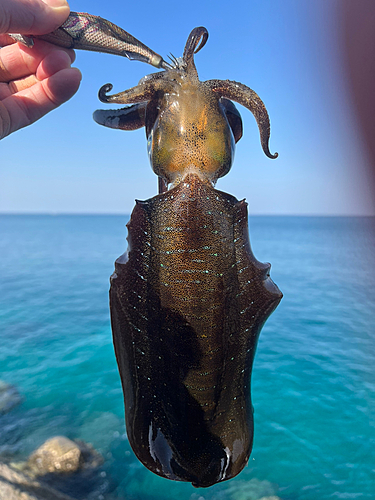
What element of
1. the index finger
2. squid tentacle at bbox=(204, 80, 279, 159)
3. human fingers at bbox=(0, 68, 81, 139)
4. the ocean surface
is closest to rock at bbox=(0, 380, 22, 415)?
the ocean surface

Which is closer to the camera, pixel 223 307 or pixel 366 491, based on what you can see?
pixel 223 307

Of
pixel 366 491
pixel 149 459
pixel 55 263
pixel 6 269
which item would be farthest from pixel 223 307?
pixel 55 263

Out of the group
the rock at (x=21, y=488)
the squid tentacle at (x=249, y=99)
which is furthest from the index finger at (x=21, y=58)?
the rock at (x=21, y=488)

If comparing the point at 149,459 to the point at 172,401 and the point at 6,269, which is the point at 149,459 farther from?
the point at 6,269

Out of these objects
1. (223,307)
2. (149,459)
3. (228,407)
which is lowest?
(149,459)

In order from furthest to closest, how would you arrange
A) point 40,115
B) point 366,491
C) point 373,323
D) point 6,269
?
point 6,269, point 373,323, point 366,491, point 40,115

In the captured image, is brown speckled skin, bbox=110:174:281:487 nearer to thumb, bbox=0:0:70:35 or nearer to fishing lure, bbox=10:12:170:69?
fishing lure, bbox=10:12:170:69
